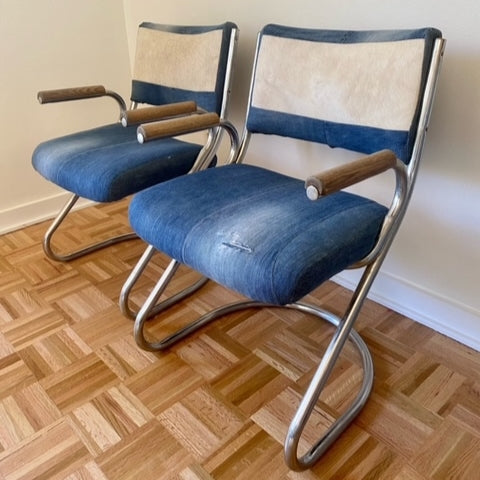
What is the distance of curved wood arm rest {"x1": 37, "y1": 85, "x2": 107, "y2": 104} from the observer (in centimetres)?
135

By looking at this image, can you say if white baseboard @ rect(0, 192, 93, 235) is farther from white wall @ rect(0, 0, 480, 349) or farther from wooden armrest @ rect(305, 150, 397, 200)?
wooden armrest @ rect(305, 150, 397, 200)

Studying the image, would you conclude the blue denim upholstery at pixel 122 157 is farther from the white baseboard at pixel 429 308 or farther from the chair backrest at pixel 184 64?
the white baseboard at pixel 429 308

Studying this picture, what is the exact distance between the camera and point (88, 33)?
1806 mm

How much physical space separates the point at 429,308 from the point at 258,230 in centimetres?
68

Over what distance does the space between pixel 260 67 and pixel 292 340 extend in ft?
2.35

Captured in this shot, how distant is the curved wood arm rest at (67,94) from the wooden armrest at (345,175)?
3.31 ft

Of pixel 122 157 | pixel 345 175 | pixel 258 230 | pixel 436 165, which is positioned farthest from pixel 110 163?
pixel 436 165

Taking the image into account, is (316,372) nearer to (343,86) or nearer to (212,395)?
(212,395)

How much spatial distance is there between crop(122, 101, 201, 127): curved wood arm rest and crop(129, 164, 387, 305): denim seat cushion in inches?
6.1

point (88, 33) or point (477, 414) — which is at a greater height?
point (88, 33)

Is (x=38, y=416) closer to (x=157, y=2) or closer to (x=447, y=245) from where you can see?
(x=447, y=245)

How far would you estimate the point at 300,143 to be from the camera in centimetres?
138

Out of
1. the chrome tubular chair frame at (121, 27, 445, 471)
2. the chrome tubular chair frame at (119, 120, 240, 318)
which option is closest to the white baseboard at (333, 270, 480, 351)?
the chrome tubular chair frame at (121, 27, 445, 471)

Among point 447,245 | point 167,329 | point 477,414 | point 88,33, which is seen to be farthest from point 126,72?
point 477,414
